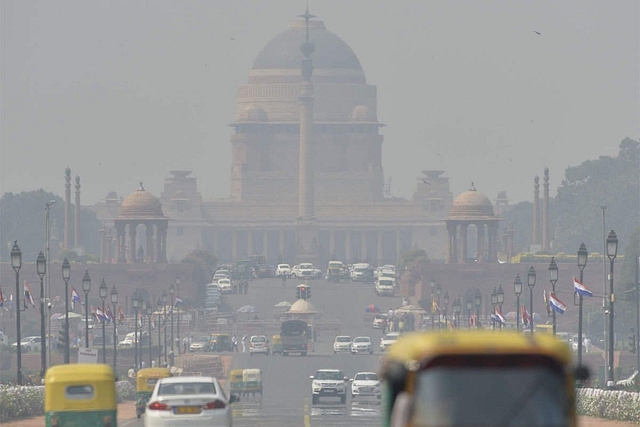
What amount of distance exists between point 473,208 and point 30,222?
46.3m

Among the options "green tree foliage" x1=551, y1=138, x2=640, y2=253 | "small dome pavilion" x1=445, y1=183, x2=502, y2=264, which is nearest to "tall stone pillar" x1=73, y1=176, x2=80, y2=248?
"small dome pavilion" x1=445, y1=183, x2=502, y2=264

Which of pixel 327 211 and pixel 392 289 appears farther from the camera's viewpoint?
pixel 327 211

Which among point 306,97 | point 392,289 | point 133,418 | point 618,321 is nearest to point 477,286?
point 392,289

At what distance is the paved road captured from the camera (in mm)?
38094

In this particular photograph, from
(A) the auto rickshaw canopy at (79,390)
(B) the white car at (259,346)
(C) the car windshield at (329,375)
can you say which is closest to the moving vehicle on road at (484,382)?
(A) the auto rickshaw canopy at (79,390)

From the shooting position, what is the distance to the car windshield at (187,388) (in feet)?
78.7

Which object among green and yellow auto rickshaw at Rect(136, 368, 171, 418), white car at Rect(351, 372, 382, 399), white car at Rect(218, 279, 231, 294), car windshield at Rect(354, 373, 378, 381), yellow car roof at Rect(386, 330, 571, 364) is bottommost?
white car at Rect(351, 372, 382, 399)

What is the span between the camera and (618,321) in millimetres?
100500

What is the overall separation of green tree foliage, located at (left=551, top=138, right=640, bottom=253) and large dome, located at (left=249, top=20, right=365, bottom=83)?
35.3 m

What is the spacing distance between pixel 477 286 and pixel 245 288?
1481 cm

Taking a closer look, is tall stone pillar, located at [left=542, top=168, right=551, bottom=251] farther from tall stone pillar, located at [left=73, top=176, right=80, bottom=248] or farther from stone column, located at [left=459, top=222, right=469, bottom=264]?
tall stone pillar, located at [left=73, top=176, right=80, bottom=248]

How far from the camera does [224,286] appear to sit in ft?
413

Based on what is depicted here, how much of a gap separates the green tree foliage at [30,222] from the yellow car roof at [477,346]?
147 meters

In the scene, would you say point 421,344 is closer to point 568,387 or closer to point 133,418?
point 568,387
